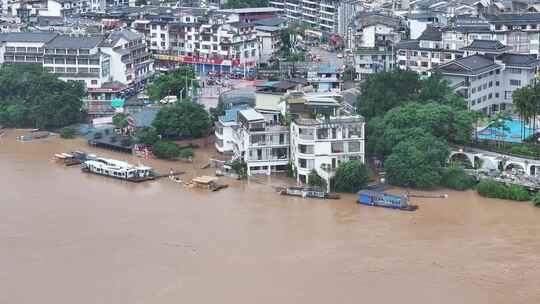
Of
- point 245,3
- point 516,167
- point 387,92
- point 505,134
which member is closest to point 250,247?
point 516,167

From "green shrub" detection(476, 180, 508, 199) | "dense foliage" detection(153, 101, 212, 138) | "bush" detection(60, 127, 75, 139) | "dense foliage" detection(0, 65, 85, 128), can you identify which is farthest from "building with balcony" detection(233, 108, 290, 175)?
"dense foliage" detection(0, 65, 85, 128)

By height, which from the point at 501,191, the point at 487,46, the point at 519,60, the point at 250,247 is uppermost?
the point at 487,46

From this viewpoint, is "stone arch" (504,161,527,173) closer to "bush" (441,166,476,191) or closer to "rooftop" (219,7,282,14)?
"bush" (441,166,476,191)

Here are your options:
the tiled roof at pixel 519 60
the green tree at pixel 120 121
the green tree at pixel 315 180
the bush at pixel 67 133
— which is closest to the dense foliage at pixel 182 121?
the green tree at pixel 120 121

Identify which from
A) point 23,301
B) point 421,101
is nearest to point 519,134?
point 421,101

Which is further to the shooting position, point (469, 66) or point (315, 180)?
point (469, 66)

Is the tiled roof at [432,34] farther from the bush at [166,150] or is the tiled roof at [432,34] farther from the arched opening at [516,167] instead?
the bush at [166,150]

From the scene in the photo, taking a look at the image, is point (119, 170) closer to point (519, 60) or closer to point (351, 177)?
point (351, 177)
